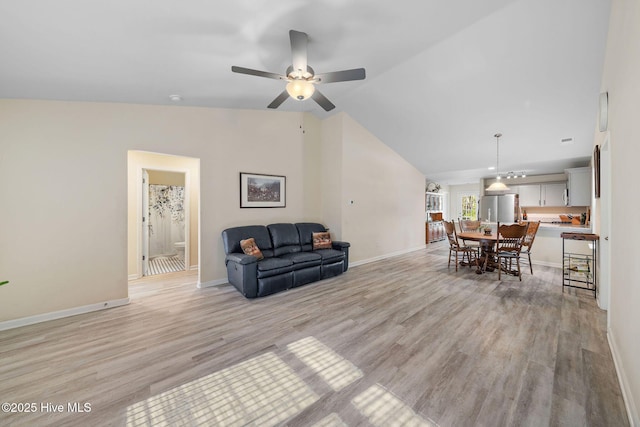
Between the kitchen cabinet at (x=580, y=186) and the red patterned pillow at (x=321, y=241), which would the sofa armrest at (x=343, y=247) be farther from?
the kitchen cabinet at (x=580, y=186)

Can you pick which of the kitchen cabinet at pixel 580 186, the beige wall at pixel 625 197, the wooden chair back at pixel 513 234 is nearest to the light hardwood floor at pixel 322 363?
the beige wall at pixel 625 197

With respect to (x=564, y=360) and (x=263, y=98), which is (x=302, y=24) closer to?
(x=263, y=98)

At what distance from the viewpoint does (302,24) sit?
90.4 inches

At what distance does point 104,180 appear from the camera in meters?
3.07

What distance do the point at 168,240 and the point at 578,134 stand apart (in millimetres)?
9124

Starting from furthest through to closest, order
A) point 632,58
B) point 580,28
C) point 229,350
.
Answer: point 580,28 → point 229,350 → point 632,58

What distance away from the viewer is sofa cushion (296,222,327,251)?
4.62m

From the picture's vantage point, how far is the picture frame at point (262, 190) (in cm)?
432

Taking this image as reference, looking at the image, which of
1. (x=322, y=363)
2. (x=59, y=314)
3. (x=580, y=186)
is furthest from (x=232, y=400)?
(x=580, y=186)

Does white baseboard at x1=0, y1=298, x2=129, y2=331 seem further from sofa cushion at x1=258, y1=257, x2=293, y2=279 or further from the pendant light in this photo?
the pendant light

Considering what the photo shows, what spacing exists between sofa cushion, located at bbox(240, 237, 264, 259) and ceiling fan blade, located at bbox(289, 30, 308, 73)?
261 cm

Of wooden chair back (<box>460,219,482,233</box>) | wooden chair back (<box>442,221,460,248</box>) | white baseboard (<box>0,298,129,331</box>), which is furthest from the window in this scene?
white baseboard (<box>0,298,129,331</box>)

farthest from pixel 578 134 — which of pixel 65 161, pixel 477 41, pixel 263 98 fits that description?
pixel 65 161

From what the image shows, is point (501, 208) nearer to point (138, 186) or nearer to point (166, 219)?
point (138, 186)
